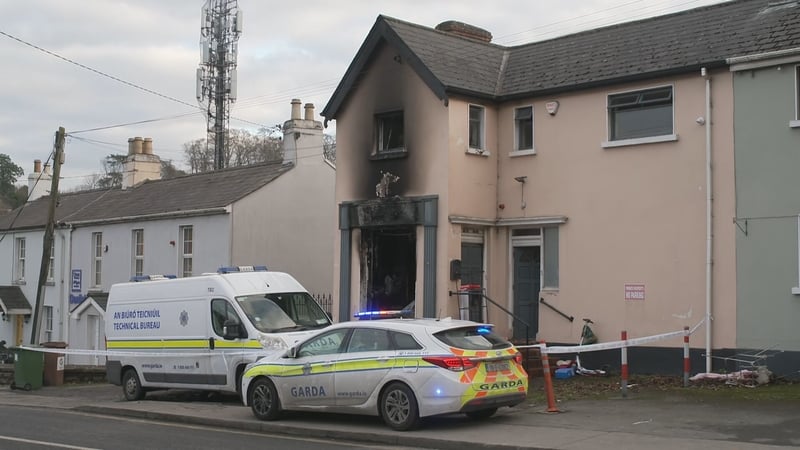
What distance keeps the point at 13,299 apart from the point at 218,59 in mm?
28239

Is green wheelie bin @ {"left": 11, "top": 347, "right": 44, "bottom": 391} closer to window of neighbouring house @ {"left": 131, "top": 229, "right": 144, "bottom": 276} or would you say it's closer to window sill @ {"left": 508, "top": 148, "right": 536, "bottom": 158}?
window of neighbouring house @ {"left": 131, "top": 229, "right": 144, "bottom": 276}

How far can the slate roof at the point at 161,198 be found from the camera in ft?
95.3

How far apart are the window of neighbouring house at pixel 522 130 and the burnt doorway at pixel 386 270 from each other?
3448 mm

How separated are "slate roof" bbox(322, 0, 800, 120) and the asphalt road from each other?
30.5 ft

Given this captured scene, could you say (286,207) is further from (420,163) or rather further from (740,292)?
(740,292)

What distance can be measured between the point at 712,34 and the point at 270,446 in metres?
11.8

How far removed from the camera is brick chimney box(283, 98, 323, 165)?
1162 inches

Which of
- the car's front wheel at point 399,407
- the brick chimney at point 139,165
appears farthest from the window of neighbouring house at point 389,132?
the brick chimney at point 139,165

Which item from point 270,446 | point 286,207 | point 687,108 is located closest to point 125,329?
point 270,446

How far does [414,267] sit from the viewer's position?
68.6ft

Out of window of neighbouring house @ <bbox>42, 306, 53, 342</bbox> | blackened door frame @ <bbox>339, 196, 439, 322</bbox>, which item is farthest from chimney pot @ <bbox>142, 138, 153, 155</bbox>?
blackened door frame @ <bbox>339, 196, 439, 322</bbox>

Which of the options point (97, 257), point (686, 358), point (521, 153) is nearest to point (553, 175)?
point (521, 153)

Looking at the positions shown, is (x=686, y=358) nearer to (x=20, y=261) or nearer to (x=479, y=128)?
(x=479, y=128)

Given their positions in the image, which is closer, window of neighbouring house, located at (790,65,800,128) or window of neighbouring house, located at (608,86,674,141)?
window of neighbouring house, located at (790,65,800,128)
